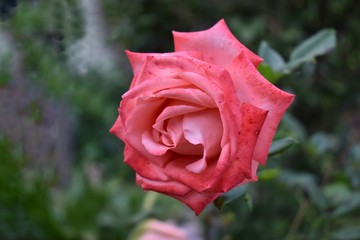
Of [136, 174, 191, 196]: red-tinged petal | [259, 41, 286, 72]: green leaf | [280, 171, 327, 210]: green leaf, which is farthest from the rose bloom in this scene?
[280, 171, 327, 210]: green leaf

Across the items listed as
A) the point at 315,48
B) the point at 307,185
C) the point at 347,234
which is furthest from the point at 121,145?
the point at 315,48

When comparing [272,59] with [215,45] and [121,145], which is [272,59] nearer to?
[215,45]

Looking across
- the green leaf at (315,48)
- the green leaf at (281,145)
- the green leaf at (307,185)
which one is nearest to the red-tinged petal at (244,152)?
the green leaf at (281,145)

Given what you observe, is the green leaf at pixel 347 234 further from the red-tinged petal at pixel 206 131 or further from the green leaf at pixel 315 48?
the red-tinged petal at pixel 206 131

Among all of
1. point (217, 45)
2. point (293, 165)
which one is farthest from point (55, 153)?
point (217, 45)

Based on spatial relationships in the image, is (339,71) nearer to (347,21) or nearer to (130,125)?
(347,21)

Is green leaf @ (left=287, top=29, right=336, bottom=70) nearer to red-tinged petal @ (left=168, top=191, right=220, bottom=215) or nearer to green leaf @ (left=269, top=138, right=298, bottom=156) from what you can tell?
green leaf @ (left=269, top=138, right=298, bottom=156)
